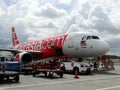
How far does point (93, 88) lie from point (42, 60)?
64.4ft

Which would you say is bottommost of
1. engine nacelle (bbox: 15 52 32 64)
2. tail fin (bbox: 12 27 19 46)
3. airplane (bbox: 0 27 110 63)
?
engine nacelle (bbox: 15 52 32 64)

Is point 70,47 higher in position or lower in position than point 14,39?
lower

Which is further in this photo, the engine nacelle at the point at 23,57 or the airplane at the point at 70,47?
the engine nacelle at the point at 23,57

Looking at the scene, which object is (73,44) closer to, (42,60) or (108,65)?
(42,60)

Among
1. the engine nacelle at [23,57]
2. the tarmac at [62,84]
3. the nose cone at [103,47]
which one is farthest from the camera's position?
the engine nacelle at [23,57]

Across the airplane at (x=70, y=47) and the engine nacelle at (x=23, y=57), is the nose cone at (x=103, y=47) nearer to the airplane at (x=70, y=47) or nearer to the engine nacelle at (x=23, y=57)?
the airplane at (x=70, y=47)

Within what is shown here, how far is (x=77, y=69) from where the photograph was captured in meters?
26.5

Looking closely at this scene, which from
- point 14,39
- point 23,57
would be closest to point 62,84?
point 23,57

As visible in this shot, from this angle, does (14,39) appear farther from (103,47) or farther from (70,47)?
(103,47)

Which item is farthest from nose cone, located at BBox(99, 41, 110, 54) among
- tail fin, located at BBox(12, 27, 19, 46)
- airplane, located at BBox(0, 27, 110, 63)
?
tail fin, located at BBox(12, 27, 19, 46)

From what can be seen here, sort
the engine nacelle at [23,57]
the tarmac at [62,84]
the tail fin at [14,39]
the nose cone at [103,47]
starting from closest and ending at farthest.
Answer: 1. the tarmac at [62,84]
2. the nose cone at [103,47]
3. the engine nacelle at [23,57]
4. the tail fin at [14,39]

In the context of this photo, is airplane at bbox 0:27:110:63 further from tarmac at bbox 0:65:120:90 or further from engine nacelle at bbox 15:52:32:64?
tarmac at bbox 0:65:120:90

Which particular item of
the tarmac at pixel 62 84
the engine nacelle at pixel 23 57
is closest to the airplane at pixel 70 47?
the engine nacelle at pixel 23 57

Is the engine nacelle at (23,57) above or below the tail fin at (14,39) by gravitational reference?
below
